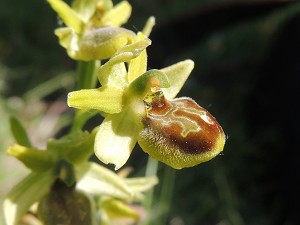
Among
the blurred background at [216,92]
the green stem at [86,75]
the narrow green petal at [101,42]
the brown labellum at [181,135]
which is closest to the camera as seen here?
the brown labellum at [181,135]

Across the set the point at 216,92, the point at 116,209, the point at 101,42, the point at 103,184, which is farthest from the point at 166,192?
the point at 101,42

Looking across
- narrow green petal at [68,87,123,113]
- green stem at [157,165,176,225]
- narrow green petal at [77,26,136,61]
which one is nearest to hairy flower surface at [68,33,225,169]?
narrow green petal at [68,87,123,113]

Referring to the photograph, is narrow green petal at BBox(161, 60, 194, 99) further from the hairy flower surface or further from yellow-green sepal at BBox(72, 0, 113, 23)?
yellow-green sepal at BBox(72, 0, 113, 23)

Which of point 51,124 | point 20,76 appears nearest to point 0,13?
point 20,76

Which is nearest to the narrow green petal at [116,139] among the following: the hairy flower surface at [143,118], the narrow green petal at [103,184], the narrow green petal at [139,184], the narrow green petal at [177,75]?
the hairy flower surface at [143,118]

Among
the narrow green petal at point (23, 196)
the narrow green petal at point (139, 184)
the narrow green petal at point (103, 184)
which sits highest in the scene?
the narrow green petal at point (23, 196)

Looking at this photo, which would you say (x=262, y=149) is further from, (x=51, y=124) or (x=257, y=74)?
(x=51, y=124)

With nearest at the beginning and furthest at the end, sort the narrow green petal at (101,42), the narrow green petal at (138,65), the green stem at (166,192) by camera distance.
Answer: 1. the narrow green petal at (138,65)
2. the narrow green petal at (101,42)
3. the green stem at (166,192)

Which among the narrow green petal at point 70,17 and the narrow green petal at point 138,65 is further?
the narrow green petal at point 70,17

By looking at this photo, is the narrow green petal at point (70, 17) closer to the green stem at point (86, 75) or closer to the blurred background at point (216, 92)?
the green stem at point (86, 75)

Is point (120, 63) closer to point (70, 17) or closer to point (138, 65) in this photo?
point (138, 65)
